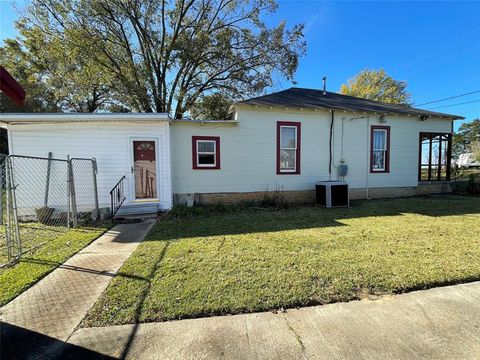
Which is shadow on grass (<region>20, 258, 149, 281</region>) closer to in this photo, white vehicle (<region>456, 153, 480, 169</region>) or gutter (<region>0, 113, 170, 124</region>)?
gutter (<region>0, 113, 170, 124</region>)

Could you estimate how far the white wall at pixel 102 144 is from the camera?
6.87 metres

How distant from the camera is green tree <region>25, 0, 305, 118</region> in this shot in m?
11.5

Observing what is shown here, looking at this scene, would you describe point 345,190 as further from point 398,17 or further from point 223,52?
point 223,52

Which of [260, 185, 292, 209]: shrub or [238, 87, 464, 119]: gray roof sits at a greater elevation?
[238, 87, 464, 119]: gray roof

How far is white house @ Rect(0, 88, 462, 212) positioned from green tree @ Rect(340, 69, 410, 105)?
68.3 feet

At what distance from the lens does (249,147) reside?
28.2 feet

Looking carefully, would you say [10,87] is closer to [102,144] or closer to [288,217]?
[102,144]

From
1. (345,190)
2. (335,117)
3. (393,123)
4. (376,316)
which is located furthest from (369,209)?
(376,316)

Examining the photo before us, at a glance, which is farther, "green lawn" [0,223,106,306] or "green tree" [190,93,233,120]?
"green tree" [190,93,233,120]

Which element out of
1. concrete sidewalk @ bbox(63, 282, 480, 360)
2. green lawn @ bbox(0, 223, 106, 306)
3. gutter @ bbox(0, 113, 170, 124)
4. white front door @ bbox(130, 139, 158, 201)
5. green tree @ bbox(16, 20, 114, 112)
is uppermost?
green tree @ bbox(16, 20, 114, 112)

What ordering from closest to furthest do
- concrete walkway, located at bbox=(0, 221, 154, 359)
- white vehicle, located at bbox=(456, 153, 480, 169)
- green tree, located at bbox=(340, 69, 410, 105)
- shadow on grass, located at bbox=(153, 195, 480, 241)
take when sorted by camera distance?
concrete walkway, located at bbox=(0, 221, 154, 359) → shadow on grass, located at bbox=(153, 195, 480, 241) → green tree, located at bbox=(340, 69, 410, 105) → white vehicle, located at bbox=(456, 153, 480, 169)

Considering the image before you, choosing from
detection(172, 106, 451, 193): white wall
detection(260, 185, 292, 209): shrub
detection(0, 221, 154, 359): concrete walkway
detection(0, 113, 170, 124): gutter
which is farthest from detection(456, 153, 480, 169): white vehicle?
detection(0, 221, 154, 359): concrete walkway

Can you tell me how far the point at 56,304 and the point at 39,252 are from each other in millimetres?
2261

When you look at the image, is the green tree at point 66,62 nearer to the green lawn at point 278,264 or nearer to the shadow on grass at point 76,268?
the green lawn at point 278,264
